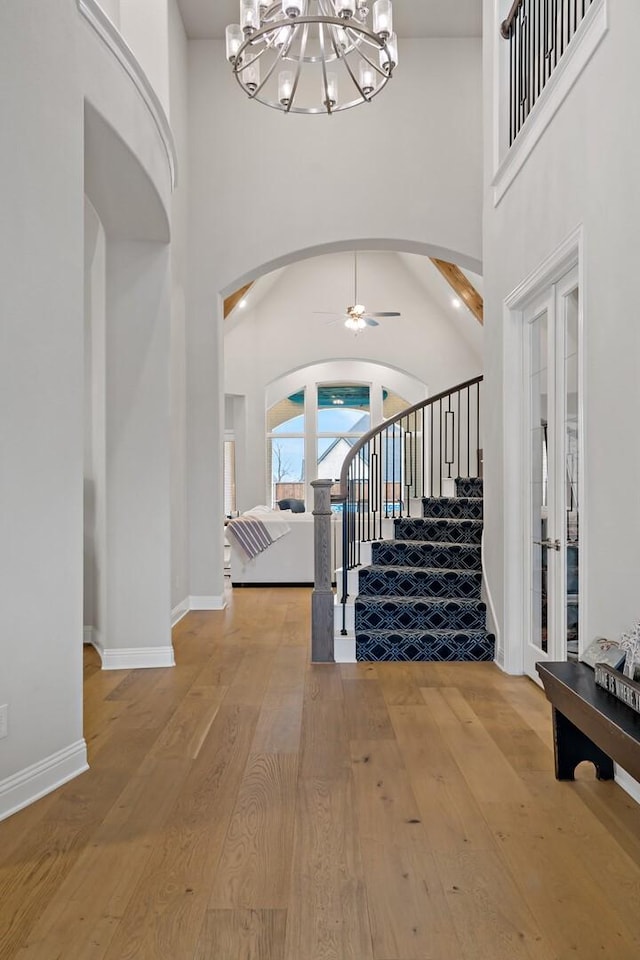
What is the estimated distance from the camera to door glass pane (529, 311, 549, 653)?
419 cm

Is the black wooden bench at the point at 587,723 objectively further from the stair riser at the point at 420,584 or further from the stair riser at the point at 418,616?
the stair riser at the point at 420,584

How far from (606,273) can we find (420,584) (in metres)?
3.00

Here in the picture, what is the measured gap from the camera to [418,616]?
17.0 ft

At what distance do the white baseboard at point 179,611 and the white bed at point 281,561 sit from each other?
156cm

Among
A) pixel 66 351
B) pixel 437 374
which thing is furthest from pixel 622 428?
pixel 437 374

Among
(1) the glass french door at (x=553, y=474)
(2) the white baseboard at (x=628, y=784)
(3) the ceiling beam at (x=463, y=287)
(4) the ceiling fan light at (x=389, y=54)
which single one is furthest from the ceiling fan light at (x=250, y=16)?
(3) the ceiling beam at (x=463, y=287)

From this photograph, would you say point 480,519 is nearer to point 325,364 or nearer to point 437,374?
point 437,374

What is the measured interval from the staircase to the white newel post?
0.23m

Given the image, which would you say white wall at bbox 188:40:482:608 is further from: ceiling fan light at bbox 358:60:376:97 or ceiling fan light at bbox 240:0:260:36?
ceiling fan light at bbox 240:0:260:36

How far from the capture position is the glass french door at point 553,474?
3.74m

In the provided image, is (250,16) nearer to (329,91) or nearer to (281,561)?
(329,91)

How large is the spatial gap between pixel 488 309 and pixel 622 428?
8.00ft

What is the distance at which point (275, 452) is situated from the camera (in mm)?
14242

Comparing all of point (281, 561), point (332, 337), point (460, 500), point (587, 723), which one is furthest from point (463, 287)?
point (587, 723)
